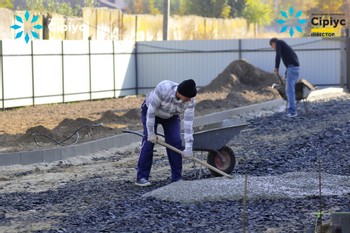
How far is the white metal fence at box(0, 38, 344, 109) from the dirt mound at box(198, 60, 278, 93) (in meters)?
1.67

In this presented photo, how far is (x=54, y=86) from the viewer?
95.6 feet

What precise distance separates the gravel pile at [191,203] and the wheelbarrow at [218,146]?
9.8 inches

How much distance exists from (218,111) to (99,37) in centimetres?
1511

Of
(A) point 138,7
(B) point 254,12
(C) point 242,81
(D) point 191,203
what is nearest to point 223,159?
(D) point 191,203

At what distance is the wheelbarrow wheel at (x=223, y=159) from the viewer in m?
12.2

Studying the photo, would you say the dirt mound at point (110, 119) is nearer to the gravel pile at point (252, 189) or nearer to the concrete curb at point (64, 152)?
the concrete curb at point (64, 152)

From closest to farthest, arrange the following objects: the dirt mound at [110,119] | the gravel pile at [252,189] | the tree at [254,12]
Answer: the gravel pile at [252,189], the dirt mound at [110,119], the tree at [254,12]

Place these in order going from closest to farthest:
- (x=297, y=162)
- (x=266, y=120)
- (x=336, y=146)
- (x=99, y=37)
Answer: (x=297, y=162) < (x=336, y=146) < (x=266, y=120) < (x=99, y=37)

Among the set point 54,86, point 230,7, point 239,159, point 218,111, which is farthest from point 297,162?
point 230,7

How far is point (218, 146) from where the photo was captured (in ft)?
38.8

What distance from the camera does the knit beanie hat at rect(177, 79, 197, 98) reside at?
1060 cm

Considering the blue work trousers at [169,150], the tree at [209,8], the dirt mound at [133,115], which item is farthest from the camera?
the tree at [209,8]

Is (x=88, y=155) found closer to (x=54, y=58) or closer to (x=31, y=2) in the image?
(x=54, y=58)

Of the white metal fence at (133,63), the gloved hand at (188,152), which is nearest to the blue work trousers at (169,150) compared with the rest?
the gloved hand at (188,152)
